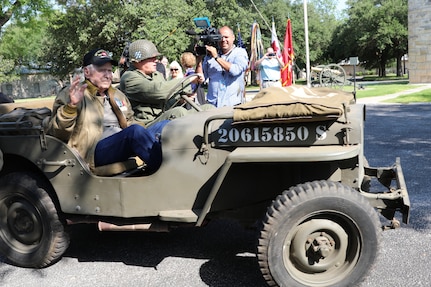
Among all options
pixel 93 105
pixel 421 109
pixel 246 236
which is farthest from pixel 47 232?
pixel 421 109

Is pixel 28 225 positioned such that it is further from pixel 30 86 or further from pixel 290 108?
pixel 30 86

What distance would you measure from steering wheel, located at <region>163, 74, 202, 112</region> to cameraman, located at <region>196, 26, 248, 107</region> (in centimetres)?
102

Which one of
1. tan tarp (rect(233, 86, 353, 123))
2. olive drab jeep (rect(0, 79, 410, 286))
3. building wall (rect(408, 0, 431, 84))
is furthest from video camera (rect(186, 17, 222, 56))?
building wall (rect(408, 0, 431, 84))

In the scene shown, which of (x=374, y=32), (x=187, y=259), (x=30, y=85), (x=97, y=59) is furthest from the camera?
(x=30, y=85)

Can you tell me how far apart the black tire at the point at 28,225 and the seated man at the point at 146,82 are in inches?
43.2

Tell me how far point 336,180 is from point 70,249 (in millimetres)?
2329

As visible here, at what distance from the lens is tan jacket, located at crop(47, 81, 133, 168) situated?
3.17 m

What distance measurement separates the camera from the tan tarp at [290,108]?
108 inches

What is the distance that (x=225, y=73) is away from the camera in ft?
16.7

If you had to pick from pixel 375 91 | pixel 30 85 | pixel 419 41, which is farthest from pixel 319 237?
pixel 30 85

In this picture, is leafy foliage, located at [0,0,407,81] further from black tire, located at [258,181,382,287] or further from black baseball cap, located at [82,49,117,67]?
black tire, located at [258,181,382,287]

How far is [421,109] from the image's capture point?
42.2ft

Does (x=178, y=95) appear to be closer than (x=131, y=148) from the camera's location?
No

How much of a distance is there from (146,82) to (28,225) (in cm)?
146
